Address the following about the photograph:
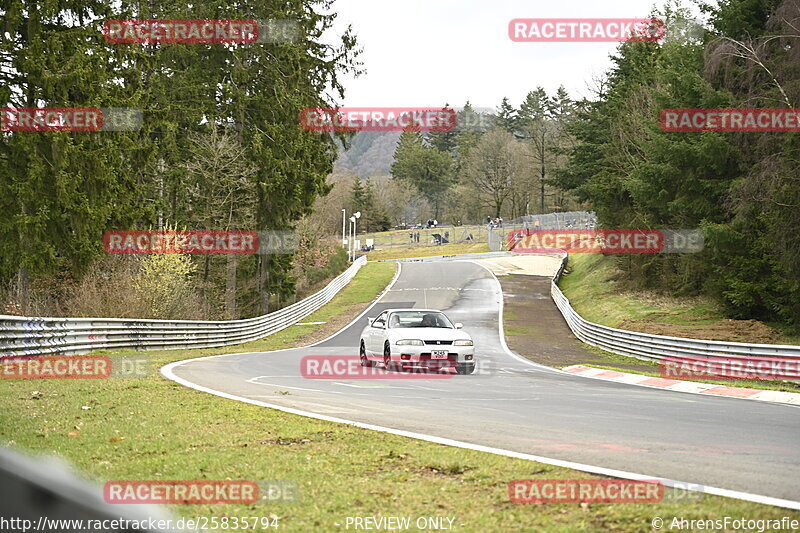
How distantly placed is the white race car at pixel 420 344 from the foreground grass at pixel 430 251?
3283 inches

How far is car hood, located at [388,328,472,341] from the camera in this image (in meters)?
17.9

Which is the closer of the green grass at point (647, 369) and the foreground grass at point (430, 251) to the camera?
the green grass at point (647, 369)

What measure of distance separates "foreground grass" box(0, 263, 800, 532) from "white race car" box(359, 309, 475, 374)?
669 centimetres

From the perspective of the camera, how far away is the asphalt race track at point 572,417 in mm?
6820

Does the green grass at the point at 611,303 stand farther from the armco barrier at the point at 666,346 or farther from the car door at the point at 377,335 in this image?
the car door at the point at 377,335

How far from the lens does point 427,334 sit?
1808 centimetres

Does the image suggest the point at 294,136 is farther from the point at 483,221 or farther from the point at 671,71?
the point at 483,221

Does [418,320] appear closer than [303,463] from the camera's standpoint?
No

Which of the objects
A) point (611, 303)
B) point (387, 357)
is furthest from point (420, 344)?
point (611, 303)

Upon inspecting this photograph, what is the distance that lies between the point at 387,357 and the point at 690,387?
21.8 ft

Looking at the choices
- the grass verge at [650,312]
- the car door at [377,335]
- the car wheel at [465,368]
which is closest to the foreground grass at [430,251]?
the grass verge at [650,312]

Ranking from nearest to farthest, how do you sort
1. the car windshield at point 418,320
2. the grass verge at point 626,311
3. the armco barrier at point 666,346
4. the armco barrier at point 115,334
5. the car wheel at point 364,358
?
the armco barrier at point 115,334 → the car windshield at point 418,320 → the armco barrier at point 666,346 → the car wheel at point 364,358 → the grass verge at point 626,311

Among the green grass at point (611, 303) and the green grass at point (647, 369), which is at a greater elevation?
the green grass at point (611, 303)

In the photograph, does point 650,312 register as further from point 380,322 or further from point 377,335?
point 377,335
